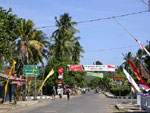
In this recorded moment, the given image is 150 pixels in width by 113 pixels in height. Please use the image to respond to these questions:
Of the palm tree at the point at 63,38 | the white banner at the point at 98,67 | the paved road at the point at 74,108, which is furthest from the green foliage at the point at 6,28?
the palm tree at the point at 63,38

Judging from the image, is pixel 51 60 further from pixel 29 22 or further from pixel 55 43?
pixel 29 22

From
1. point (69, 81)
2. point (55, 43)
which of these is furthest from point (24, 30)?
point (69, 81)

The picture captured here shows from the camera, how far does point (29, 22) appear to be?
37.8 m

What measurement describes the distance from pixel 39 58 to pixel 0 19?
96.5ft

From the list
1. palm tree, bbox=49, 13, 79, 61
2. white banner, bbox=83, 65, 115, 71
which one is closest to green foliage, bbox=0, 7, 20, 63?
white banner, bbox=83, 65, 115, 71

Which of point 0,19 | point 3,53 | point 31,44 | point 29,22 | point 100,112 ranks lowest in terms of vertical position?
point 100,112

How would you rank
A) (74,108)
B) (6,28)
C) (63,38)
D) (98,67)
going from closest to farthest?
(6,28), (74,108), (98,67), (63,38)

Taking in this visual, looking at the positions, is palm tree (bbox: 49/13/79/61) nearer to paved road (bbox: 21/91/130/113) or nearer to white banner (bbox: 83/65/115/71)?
white banner (bbox: 83/65/115/71)

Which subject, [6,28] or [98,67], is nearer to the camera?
[6,28]

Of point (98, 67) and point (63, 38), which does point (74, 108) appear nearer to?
point (98, 67)

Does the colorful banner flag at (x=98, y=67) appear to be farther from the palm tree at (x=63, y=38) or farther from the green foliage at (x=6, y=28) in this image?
the green foliage at (x=6, y=28)

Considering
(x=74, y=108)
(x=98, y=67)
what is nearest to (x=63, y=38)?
(x=98, y=67)

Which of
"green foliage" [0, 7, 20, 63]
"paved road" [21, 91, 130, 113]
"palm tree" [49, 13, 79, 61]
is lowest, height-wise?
"paved road" [21, 91, 130, 113]

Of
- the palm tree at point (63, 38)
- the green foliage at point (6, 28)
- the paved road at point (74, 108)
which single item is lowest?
the paved road at point (74, 108)
